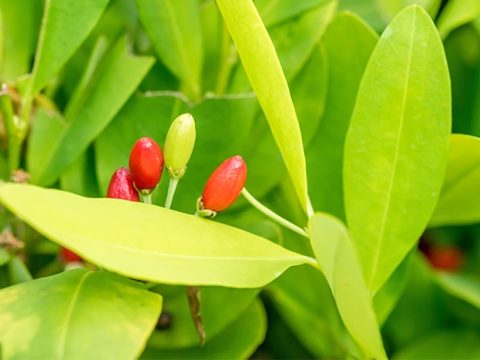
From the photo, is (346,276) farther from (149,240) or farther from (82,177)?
(82,177)

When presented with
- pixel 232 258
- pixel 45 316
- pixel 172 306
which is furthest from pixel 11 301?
pixel 172 306

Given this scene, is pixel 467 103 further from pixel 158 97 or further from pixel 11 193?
pixel 11 193

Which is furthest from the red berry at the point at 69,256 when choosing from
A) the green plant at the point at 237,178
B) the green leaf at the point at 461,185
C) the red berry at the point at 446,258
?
the red berry at the point at 446,258

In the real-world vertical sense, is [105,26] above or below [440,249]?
above

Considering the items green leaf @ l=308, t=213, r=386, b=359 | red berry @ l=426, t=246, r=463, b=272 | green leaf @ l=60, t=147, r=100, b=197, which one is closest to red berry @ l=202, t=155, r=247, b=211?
green leaf @ l=308, t=213, r=386, b=359

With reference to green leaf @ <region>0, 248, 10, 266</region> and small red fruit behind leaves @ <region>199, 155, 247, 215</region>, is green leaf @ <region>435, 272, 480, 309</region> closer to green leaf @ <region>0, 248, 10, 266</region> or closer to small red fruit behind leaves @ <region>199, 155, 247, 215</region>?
small red fruit behind leaves @ <region>199, 155, 247, 215</region>

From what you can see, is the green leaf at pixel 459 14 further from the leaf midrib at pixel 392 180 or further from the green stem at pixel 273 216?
the green stem at pixel 273 216

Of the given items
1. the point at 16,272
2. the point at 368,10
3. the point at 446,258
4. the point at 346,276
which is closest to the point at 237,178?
the point at 346,276
